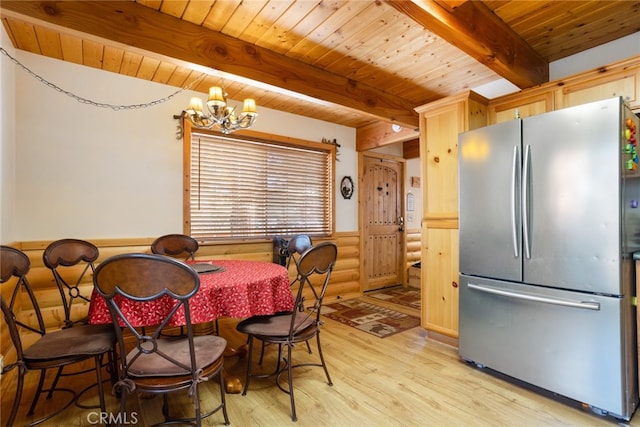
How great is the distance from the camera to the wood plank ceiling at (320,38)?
194 cm

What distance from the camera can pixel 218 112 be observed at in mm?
2305

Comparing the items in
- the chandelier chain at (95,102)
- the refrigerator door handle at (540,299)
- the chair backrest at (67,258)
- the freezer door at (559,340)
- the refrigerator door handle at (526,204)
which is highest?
the chandelier chain at (95,102)

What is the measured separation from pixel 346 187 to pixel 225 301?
3122 mm

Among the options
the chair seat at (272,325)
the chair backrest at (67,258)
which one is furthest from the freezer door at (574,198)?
the chair backrest at (67,258)

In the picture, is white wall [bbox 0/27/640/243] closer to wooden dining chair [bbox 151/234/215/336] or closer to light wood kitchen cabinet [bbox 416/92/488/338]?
wooden dining chair [bbox 151/234/215/336]

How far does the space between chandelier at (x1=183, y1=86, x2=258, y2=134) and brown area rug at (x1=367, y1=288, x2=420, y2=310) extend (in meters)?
3.22

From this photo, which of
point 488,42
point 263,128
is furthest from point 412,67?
point 263,128

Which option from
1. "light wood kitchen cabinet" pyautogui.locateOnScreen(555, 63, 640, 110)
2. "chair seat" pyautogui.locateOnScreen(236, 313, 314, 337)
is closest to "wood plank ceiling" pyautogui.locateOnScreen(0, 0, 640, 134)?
"light wood kitchen cabinet" pyautogui.locateOnScreen(555, 63, 640, 110)

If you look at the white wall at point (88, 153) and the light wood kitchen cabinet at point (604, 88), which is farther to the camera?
the white wall at point (88, 153)

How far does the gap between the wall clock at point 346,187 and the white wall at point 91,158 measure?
227 cm

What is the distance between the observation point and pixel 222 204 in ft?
11.5

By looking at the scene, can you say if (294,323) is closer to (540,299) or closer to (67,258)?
(540,299)

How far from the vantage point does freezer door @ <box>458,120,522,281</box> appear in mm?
2166

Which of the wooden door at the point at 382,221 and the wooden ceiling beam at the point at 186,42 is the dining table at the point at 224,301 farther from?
the wooden door at the point at 382,221
